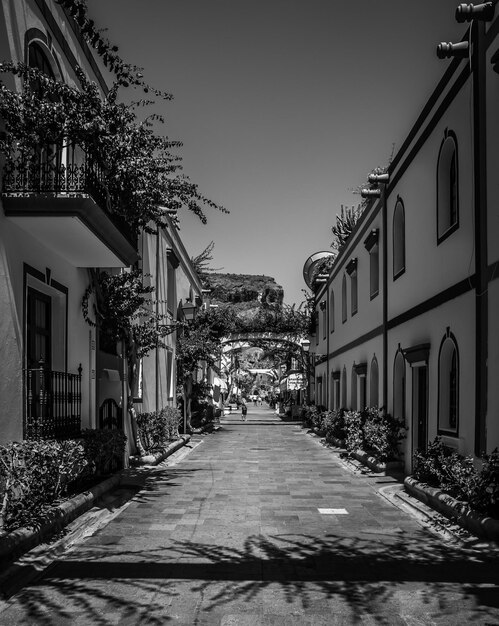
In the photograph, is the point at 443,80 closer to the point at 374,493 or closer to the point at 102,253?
the point at 102,253

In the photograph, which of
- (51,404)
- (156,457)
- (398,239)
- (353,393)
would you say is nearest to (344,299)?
(353,393)

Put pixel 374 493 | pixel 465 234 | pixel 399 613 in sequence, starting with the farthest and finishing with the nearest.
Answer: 1. pixel 374 493
2. pixel 465 234
3. pixel 399 613

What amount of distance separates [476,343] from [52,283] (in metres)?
6.09

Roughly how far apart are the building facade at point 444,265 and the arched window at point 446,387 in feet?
0.05

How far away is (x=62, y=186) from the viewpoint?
916 cm

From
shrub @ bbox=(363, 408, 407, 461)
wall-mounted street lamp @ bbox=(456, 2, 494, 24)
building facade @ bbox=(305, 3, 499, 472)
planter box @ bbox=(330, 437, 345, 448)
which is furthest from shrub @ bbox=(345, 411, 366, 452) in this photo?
wall-mounted street lamp @ bbox=(456, 2, 494, 24)

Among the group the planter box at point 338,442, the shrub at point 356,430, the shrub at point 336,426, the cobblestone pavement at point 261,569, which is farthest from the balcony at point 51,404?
the planter box at point 338,442

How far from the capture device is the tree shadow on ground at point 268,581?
5.51 m

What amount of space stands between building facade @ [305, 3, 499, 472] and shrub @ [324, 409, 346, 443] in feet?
9.36

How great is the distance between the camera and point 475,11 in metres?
8.77

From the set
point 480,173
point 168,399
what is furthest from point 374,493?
point 168,399

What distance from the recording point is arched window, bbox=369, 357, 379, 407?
1752 centimetres

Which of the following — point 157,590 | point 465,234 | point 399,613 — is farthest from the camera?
point 465,234

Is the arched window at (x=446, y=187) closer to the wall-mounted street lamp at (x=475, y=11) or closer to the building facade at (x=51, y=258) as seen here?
the wall-mounted street lamp at (x=475, y=11)
